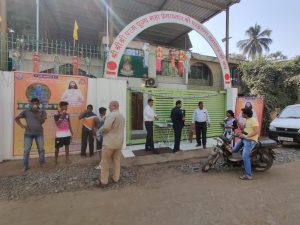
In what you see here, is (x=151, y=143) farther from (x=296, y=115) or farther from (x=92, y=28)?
(x=92, y=28)

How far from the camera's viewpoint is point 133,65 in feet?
42.3

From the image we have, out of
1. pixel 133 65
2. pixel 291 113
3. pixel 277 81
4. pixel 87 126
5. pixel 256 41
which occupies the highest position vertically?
pixel 256 41

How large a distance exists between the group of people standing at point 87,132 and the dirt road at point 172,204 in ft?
2.19

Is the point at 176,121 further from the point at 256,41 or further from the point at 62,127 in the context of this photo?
the point at 256,41

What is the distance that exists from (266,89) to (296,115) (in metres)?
5.02

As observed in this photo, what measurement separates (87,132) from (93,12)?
1001 centimetres

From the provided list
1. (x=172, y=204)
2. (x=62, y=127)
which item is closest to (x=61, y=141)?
(x=62, y=127)

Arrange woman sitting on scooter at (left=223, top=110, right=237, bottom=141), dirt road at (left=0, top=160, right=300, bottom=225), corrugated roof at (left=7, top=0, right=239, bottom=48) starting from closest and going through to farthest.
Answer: dirt road at (left=0, top=160, right=300, bottom=225) → woman sitting on scooter at (left=223, top=110, right=237, bottom=141) → corrugated roof at (left=7, top=0, right=239, bottom=48)

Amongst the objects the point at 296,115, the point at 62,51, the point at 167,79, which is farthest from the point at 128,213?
the point at 167,79

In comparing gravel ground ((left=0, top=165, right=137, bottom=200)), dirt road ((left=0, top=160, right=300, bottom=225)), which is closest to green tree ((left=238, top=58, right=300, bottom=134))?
dirt road ((left=0, top=160, right=300, bottom=225))

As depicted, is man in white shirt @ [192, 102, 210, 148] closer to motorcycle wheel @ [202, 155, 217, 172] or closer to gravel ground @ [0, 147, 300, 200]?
gravel ground @ [0, 147, 300, 200]

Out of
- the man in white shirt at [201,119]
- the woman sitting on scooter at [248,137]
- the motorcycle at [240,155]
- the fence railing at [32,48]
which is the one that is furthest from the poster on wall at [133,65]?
the woman sitting on scooter at [248,137]

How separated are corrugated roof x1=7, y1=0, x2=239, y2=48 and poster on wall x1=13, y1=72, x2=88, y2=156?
6.58 meters

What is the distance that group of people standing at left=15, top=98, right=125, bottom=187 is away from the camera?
444 cm
